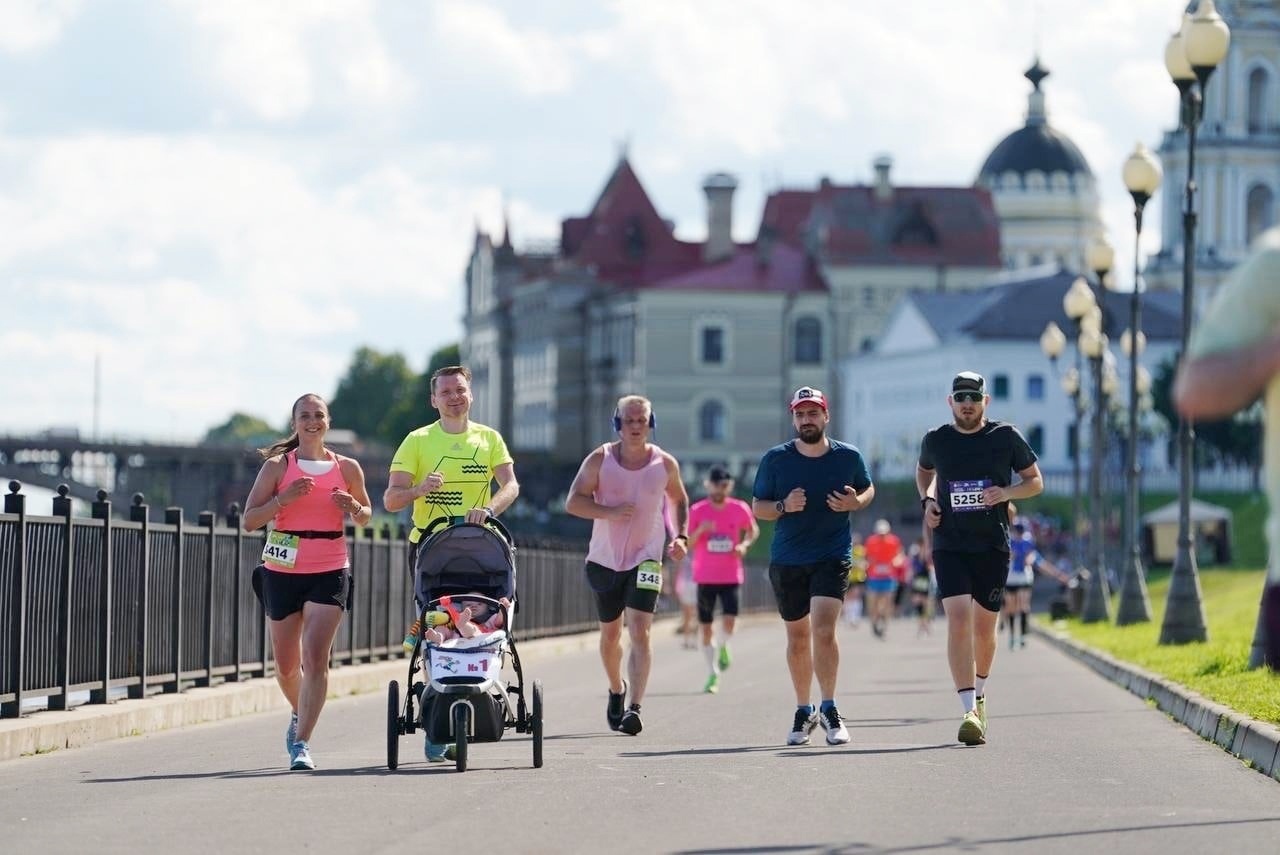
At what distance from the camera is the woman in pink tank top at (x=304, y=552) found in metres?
15.7

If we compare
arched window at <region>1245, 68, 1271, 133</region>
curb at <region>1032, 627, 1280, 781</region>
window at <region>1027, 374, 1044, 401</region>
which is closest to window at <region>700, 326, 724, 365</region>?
window at <region>1027, 374, 1044, 401</region>

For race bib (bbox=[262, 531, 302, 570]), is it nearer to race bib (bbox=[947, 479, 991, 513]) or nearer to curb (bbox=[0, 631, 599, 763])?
curb (bbox=[0, 631, 599, 763])

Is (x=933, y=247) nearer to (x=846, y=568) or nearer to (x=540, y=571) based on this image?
(x=540, y=571)

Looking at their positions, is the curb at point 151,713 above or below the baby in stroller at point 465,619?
below

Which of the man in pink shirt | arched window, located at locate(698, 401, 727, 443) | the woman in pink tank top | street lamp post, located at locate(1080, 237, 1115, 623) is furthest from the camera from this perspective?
arched window, located at locate(698, 401, 727, 443)

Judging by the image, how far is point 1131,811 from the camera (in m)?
13.4

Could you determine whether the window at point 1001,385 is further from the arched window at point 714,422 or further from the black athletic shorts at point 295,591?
the black athletic shorts at point 295,591

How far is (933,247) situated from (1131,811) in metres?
155

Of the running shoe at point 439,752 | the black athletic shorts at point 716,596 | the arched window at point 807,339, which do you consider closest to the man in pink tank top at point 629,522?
the running shoe at point 439,752

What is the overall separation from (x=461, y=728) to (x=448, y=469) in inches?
63.9

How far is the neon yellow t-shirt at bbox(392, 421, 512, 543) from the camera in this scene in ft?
52.6

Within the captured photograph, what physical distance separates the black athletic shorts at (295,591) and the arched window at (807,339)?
488 feet

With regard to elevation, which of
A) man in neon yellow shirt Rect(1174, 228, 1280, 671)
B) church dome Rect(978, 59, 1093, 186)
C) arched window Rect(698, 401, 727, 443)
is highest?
church dome Rect(978, 59, 1093, 186)

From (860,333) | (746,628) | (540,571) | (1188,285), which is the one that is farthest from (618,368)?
(1188,285)
